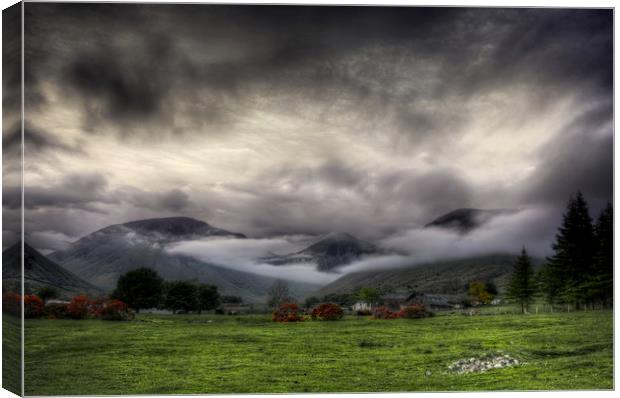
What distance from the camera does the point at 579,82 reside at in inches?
567

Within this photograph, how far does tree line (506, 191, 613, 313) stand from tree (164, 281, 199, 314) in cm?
664

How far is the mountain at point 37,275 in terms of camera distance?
12.9 metres

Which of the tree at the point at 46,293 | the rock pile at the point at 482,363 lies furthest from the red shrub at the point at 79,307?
the rock pile at the point at 482,363

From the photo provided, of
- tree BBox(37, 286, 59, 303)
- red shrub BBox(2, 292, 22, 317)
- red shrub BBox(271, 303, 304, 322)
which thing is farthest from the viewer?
red shrub BBox(271, 303, 304, 322)

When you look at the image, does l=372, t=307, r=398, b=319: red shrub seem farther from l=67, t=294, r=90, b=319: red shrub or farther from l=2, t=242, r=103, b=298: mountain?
l=67, t=294, r=90, b=319: red shrub

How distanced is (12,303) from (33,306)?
0.65 m

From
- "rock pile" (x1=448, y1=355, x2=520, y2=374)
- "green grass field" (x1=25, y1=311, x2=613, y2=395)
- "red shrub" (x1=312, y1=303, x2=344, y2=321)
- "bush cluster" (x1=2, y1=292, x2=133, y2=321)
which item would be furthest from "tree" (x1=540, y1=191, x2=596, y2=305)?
"bush cluster" (x1=2, y1=292, x2=133, y2=321)

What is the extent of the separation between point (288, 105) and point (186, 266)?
395 centimetres

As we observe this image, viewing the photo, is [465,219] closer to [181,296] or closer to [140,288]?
[181,296]

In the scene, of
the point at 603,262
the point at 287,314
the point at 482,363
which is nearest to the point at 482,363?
the point at 482,363

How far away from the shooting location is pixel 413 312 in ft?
48.1

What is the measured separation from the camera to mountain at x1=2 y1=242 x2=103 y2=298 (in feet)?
42.4

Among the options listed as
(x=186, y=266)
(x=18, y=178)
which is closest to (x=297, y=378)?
(x=186, y=266)

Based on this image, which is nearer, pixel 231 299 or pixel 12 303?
pixel 12 303
